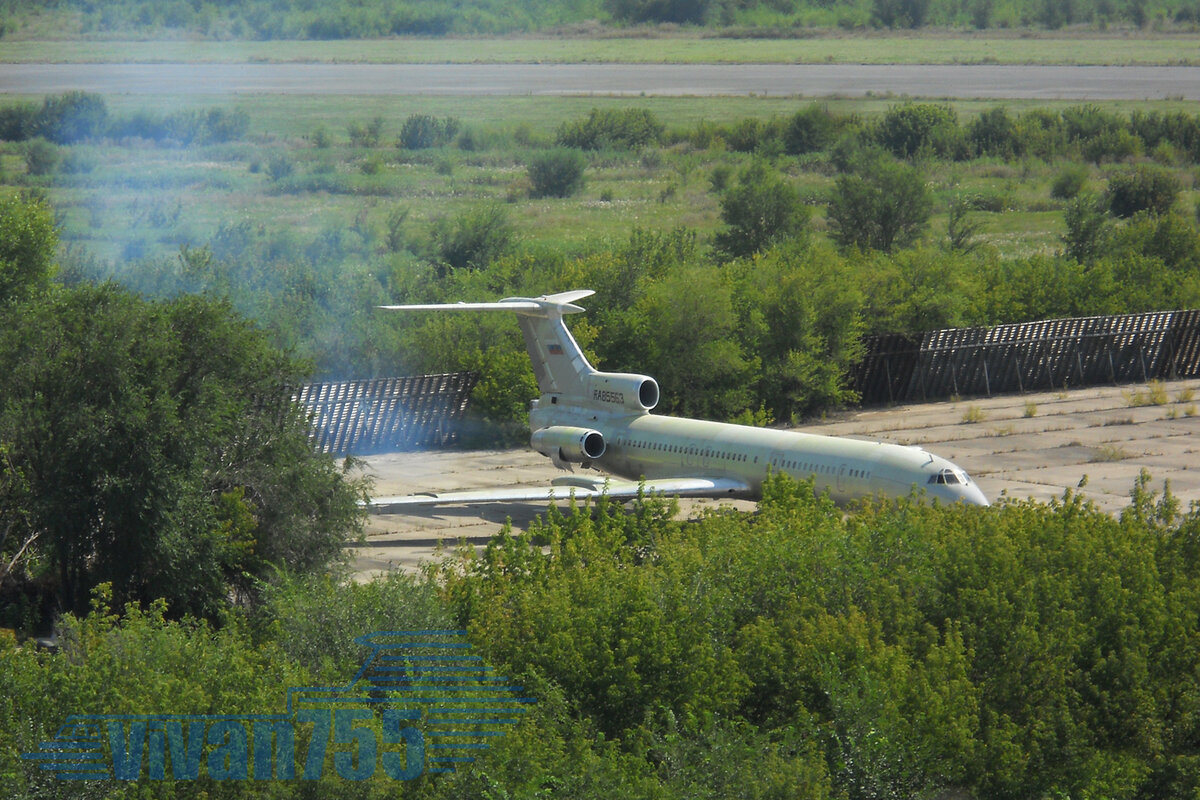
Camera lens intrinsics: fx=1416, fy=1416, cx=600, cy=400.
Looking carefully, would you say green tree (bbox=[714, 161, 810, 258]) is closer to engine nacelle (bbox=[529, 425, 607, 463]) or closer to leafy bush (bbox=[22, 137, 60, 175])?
engine nacelle (bbox=[529, 425, 607, 463])

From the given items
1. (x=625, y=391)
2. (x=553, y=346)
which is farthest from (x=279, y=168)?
(x=625, y=391)

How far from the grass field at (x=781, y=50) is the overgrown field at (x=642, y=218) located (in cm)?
2405

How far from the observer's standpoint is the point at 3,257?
41.1 m

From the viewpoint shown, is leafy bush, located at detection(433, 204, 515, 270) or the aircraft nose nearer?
the aircraft nose

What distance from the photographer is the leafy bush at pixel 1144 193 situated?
291 feet

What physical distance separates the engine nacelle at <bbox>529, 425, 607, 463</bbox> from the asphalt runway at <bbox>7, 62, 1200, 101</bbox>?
286 feet

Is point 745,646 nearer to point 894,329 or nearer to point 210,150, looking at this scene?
point 894,329

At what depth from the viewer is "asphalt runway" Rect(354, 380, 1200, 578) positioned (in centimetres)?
3538

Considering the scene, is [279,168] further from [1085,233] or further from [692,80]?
[692,80]

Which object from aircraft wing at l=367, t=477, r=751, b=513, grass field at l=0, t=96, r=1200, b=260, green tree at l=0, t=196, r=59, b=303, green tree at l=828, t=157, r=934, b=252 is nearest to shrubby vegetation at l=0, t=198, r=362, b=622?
aircraft wing at l=367, t=477, r=751, b=513

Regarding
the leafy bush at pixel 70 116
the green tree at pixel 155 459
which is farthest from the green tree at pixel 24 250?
the leafy bush at pixel 70 116

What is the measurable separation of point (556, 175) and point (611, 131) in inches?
858

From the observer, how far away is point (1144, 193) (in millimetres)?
89000

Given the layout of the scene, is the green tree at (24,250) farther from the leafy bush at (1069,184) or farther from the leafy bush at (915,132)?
the leafy bush at (915,132)
